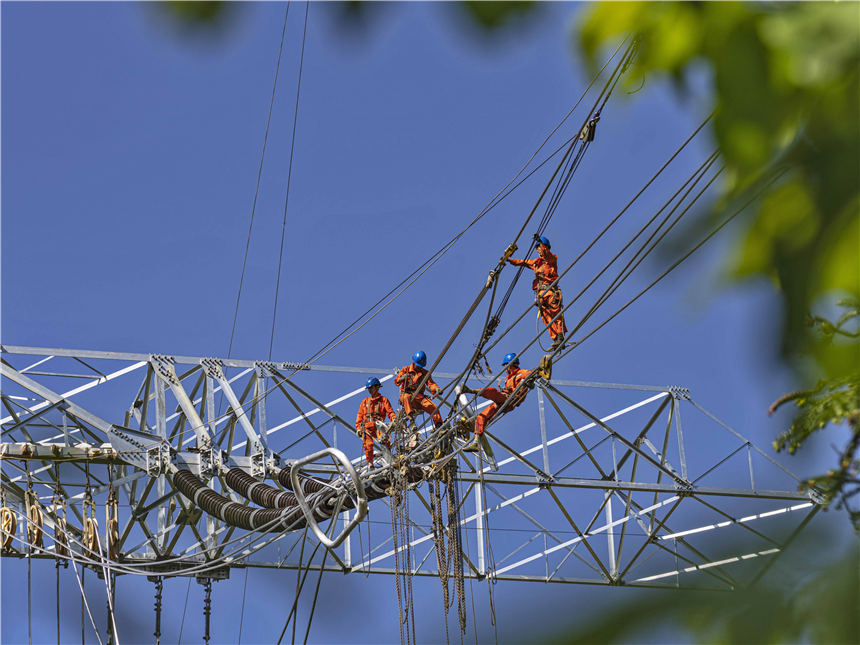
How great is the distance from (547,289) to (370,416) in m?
5.61

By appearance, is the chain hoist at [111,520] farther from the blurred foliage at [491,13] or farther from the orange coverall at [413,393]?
the blurred foliage at [491,13]

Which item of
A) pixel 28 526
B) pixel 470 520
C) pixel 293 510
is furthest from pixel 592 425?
pixel 28 526

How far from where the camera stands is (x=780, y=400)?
1.48m

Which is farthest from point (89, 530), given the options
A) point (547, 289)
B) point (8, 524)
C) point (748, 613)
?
point (748, 613)

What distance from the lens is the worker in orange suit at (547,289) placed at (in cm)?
1592

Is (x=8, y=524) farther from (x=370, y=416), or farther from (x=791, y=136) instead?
(x=791, y=136)

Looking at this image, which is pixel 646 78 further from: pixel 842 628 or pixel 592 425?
pixel 592 425

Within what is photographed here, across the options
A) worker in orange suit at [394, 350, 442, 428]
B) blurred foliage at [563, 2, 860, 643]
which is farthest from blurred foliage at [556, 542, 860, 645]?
worker in orange suit at [394, 350, 442, 428]

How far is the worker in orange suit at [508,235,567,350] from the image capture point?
52.2 ft

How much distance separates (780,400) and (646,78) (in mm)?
439

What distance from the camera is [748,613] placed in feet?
4.44

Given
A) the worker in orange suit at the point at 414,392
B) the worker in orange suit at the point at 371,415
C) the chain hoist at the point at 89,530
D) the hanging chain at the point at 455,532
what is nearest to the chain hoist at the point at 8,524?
the chain hoist at the point at 89,530

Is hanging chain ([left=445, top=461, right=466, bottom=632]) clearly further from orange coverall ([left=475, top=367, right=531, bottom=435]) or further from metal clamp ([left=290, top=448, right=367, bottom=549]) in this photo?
metal clamp ([left=290, top=448, right=367, bottom=549])

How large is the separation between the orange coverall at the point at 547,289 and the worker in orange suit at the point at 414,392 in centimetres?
242
